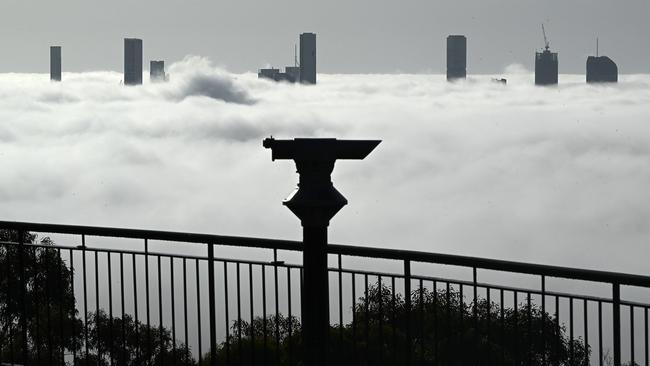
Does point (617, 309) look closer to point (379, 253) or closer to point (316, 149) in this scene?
point (379, 253)

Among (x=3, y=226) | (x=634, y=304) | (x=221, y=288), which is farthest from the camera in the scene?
(x=3, y=226)

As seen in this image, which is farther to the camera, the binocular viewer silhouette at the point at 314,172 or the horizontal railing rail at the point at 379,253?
the binocular viewer silhouette at the point at 314,172

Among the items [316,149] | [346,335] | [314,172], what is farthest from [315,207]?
[346,335]

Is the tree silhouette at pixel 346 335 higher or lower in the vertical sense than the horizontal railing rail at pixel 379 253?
lower

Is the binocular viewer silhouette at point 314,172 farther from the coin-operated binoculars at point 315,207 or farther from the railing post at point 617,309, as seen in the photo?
the railing post at point 617,309

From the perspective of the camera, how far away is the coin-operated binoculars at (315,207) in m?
6.30

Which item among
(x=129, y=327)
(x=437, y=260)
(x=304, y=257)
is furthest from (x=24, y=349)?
(x=129, y=327)

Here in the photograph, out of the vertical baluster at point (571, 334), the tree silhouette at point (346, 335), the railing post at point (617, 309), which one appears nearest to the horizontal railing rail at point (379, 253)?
the railing post at point (617, 309)

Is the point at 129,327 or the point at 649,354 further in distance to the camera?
the point at 129,327

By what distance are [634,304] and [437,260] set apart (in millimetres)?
1199

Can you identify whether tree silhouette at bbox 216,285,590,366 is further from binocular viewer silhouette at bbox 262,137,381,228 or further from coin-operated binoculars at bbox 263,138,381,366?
binocular viewer silhouette at bbox 262,137,381,228

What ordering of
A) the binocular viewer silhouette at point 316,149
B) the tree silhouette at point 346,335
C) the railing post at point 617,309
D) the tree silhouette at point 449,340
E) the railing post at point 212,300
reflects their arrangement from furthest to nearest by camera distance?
the railing post at point 212,300, the tree silhouette at point 346,335, the tree silhouette at point 449,340, the binocular viewer silhouette at point 316,149, the railing post at point 617,309

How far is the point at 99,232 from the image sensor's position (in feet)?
26.8

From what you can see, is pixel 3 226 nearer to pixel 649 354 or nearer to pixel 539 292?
pixel 539 292
